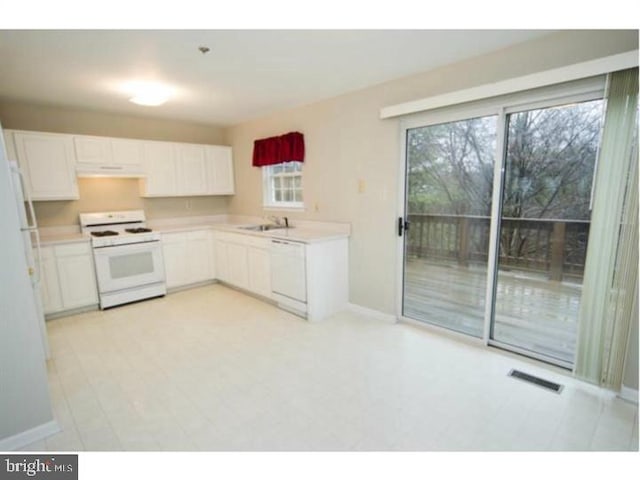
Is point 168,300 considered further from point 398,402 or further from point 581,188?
point 581,188

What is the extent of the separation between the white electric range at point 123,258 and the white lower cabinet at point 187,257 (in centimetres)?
11

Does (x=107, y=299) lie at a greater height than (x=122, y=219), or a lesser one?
lesser

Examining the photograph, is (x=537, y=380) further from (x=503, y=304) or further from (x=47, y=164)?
(x=47, y=164)

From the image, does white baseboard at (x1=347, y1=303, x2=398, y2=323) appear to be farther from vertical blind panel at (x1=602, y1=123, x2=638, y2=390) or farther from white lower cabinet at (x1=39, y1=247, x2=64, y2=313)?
white lower cabinet at (x1=39, y1=247, x2=64, y2=313)

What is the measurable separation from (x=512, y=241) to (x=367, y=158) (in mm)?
1586

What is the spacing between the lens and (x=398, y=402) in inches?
83.3

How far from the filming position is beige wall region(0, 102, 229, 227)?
149 inches

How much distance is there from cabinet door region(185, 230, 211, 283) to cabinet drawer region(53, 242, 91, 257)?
117cm

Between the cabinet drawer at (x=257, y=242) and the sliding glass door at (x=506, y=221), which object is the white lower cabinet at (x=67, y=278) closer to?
the cabinet drawer at (x=257, y=242)

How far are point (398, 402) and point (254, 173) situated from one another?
149 inches

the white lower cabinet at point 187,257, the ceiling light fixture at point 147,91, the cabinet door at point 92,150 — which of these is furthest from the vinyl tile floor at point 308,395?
the ceiling light fixture at point 147,91

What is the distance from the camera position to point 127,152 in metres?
4.21
